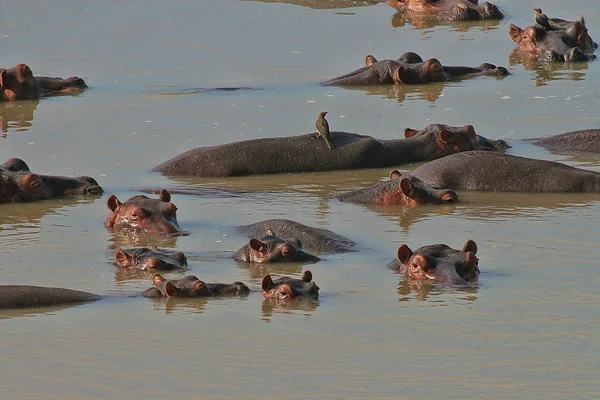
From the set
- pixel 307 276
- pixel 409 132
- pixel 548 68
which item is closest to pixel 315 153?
pixel 409 132

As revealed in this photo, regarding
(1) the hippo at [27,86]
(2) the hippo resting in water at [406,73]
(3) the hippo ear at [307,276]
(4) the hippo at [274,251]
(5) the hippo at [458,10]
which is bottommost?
(3) the hippo ear at [307,276]

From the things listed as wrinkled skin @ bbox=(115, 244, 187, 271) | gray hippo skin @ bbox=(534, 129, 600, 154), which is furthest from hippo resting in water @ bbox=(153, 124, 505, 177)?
wrinkled skin @ bbox=(115, 244, 187, 271)

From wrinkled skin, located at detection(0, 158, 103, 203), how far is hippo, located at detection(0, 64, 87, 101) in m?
4.46

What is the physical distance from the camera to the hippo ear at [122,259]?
9.00 metres

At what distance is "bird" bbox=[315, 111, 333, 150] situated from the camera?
40.0 ft

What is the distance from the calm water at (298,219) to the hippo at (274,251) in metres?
0.11

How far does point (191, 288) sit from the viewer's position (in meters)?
8.16

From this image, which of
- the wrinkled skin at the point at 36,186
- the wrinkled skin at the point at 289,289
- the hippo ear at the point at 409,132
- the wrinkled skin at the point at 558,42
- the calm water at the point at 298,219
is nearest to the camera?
the calm water at the point at 298,219

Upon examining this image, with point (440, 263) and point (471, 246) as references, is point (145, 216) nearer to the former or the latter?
point (440, 263)

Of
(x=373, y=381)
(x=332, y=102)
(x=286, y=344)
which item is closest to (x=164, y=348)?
(x=286, y=344)

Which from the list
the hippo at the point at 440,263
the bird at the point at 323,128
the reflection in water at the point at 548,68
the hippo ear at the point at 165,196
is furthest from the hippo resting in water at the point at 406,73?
the hippo at the point at 440,263

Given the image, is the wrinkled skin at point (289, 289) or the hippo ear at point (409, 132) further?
the hippo ear at point (409, 132)

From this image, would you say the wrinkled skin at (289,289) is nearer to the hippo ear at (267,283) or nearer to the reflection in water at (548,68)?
the hippo ear at (267,283)

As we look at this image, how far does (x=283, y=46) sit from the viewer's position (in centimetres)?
1883
